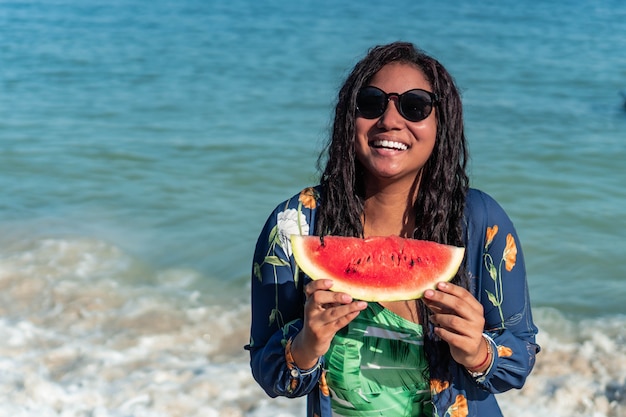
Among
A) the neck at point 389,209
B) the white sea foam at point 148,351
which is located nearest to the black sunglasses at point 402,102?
the neck at point 389,209

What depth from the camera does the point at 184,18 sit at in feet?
73.6

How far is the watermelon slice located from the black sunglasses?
1.17ft

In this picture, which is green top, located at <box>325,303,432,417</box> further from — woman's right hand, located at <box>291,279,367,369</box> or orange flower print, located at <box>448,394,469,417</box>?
woman's right hand, located at <box>291,279,367,369</box>

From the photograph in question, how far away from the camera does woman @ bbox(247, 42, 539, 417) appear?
2.35 m

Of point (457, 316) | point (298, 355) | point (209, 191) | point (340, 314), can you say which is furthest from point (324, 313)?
point (209, 191)

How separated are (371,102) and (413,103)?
4.7 inches

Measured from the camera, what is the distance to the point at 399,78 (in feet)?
7.89

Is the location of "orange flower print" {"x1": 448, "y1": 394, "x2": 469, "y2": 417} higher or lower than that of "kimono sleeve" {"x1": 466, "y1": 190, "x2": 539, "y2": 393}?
lower

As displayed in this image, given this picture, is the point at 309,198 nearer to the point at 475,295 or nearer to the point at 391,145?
the point at 391,145

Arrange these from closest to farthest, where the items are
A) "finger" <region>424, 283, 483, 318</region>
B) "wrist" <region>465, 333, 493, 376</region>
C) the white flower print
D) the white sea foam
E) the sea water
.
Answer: "finger" <region>424, 283, 483, 318</region>
"wrist" <region>465, 333, 493, 376</region>
the white flower print
the white sea foam
the sea water

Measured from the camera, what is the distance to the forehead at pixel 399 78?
2391 mm

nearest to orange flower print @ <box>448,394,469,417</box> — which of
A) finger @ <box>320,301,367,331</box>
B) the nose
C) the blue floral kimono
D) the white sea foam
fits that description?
the blue floral kimono

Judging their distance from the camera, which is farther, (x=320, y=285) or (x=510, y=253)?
(x=510, y=253)

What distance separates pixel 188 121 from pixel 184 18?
11.5 metres
